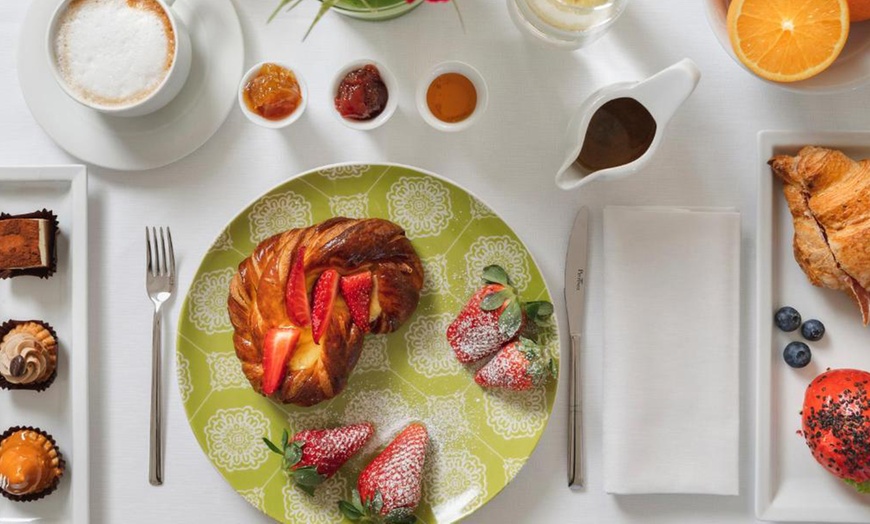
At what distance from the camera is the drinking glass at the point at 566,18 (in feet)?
4.33

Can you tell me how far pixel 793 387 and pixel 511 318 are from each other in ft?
1.84

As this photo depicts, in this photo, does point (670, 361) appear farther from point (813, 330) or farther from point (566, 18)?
point (566, 18)

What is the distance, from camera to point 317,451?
1.40 m

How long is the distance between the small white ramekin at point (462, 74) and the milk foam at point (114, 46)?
0.43 meters

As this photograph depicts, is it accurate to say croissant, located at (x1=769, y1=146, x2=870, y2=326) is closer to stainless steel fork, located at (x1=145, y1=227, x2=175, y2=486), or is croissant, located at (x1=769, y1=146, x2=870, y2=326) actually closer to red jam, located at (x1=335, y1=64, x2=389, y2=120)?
red jam, located at (x1=335, y1=64, x2=389, y2=120)

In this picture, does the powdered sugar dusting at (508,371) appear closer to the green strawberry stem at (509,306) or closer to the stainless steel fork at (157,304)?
the green strawberry stem at (509,306)

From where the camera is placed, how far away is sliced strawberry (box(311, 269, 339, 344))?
1356 mm

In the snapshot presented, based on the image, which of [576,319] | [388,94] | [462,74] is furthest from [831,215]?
[388,94]

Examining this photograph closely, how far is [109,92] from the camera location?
1348 millimetres

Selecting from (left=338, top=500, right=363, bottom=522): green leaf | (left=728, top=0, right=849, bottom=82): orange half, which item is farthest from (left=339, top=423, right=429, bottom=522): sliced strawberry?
(left=728, top=0, right=849, bottom=82): orange half

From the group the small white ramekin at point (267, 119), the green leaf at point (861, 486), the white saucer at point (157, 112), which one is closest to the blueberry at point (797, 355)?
the green leaf at point (861, 486)

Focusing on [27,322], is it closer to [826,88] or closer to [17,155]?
[17,155]

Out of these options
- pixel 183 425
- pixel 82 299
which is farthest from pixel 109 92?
pixel 183 425

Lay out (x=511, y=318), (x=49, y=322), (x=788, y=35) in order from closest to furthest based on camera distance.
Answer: (x=788, y=35) → (x=511, y=318) → (x=49, y=322)
